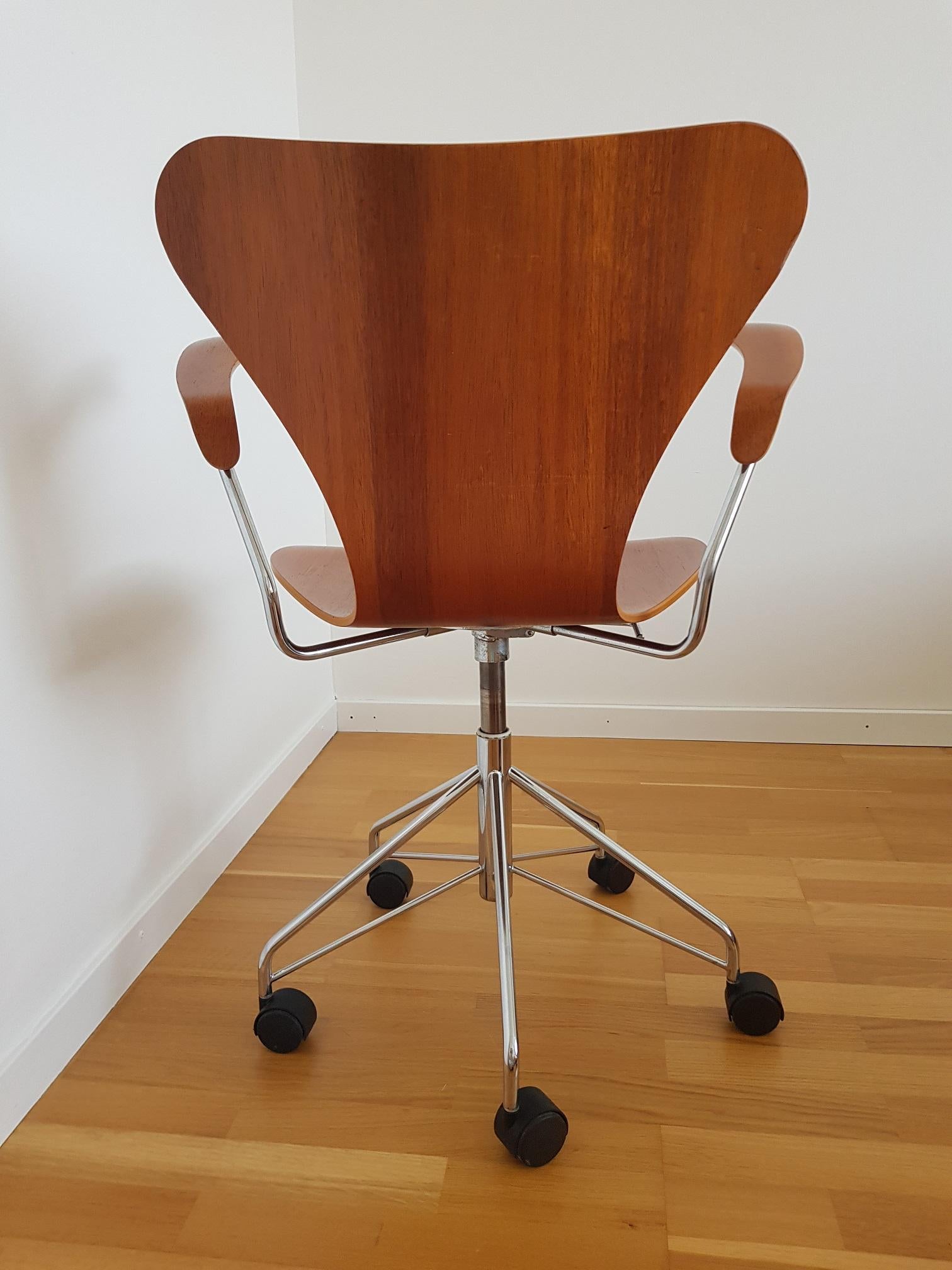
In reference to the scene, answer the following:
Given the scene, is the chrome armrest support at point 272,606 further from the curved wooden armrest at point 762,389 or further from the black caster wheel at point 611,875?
the black caster wheel at point 611,875

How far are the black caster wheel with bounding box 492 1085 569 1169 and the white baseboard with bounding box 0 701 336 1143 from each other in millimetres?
566

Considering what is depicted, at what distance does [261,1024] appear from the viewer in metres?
1.21

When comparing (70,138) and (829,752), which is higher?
(70,138)

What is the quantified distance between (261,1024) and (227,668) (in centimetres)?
71

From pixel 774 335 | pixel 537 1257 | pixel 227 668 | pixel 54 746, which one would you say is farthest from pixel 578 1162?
pixel 227 668

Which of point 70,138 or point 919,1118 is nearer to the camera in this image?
point 919,1118

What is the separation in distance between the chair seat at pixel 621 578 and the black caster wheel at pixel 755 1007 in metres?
0.53

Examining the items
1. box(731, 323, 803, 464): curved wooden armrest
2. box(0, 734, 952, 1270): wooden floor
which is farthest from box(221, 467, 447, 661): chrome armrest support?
box(0, 734, 952, 1270): wooden floor

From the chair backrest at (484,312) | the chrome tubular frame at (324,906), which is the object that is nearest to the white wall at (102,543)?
the chrome tubular frame at (324,906)

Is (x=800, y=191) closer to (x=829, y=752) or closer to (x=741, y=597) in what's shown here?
(x=741, y=597)

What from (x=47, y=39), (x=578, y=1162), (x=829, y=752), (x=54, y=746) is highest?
(x=47, y=39)

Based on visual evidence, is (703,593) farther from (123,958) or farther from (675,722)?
(675,722)

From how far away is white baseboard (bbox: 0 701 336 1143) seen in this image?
1.13m

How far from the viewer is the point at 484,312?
2.85 feet
